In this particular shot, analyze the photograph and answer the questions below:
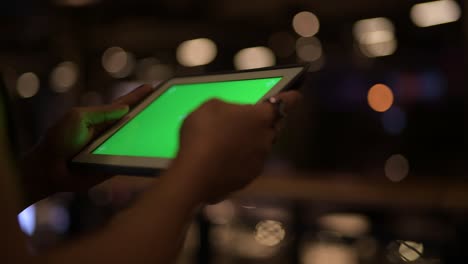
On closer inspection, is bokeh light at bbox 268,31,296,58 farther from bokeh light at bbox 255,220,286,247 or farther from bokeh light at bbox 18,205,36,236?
bokeh light at bbox 18,205,36,236

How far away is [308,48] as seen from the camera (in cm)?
399

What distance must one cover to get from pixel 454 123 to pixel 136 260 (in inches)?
122

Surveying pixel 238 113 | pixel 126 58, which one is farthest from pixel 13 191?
pixel 126 58

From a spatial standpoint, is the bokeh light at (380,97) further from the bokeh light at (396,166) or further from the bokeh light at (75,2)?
the bokeh light at (75,2)

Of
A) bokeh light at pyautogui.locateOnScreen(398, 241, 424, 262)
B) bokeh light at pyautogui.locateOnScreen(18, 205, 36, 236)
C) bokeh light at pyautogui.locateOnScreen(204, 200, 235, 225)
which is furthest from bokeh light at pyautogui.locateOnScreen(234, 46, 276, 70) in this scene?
bokeh light at pyautogui.locateOnScreen(398, 241, 424, 262)

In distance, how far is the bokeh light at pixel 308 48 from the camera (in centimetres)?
396

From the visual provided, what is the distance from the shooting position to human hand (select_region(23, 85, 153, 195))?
0.82 meters

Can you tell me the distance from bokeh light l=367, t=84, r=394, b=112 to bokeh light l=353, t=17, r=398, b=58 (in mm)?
275

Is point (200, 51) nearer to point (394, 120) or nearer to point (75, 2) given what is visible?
point (75, 2)

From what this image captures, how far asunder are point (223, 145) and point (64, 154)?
1.20 ft

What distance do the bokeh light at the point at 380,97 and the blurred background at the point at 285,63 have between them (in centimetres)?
1

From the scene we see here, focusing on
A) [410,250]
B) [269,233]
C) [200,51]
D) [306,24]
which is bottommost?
[269,233]

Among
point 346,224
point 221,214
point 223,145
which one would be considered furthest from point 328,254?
point 223,145

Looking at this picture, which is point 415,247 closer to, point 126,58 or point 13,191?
point 13,191
